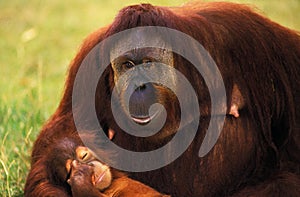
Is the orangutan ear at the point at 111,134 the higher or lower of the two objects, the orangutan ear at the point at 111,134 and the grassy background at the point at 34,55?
the higher

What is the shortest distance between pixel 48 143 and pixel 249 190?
3.57 ft

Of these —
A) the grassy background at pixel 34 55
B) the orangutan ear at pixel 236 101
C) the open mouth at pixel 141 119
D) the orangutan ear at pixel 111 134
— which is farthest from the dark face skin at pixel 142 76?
the grassy background at pixel 34 55

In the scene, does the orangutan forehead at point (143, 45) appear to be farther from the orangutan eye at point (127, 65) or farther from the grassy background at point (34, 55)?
the grassy background at point (34, 55)

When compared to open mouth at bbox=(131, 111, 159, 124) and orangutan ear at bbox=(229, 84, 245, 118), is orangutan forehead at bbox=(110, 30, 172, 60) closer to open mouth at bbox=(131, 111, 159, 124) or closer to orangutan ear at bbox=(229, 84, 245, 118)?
open mouth at bbox=(131, 111, 159, 124)

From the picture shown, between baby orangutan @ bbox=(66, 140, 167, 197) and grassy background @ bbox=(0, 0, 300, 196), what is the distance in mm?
821

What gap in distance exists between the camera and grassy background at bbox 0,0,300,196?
482cm

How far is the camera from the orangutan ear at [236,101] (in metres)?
3.72

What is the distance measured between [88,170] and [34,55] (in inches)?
180

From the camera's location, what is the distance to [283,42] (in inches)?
151

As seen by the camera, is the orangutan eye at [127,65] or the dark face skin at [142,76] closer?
the dark face skin at [142,76]

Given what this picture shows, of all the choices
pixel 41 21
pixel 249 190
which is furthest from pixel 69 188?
pixel 41 21

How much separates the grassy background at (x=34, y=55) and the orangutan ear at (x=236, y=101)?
56.0 inches

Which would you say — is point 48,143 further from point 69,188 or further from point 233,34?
point 233,34

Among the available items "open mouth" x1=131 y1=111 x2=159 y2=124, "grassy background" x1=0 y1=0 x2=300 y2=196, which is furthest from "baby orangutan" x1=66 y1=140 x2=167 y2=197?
"grassy background" x1=0 y1=0 x2=300 y2=196
